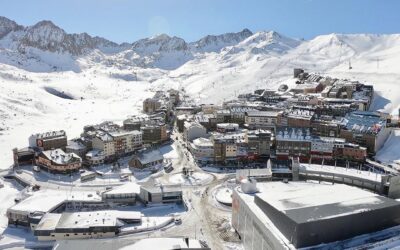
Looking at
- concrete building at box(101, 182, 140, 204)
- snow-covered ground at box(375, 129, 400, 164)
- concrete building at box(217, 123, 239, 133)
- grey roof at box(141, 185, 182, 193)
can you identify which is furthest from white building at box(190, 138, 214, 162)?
snow-covered ground at box(375, 129, 400, 164)

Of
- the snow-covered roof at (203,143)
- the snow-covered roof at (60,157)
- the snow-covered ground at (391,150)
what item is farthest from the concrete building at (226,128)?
the snow-covered roof at (60,157)

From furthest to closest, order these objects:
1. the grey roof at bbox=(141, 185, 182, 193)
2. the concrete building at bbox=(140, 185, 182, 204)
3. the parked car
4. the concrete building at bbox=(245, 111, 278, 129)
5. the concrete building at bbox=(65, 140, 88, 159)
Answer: the concrete building at bbox=(245, 111, 278, 129), the concrete building at bbox=(65, 140, 88, 159), the grey roof at bbox=(141, 185, 182, 193), the concrete building at bbox=(140, 185, 182, 204), the parked car

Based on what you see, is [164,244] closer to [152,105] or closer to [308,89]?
[152,105]

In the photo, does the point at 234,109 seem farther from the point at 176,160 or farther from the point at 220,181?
the point at 220,181

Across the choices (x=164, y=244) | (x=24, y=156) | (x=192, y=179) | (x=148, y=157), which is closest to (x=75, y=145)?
(x=24, y=156)

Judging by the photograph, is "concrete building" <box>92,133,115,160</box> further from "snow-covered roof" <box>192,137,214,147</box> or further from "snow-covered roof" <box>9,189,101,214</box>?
"snow-covered roof" <box>192,137,214,147</box>

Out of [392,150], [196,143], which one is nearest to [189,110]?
[196,143]
